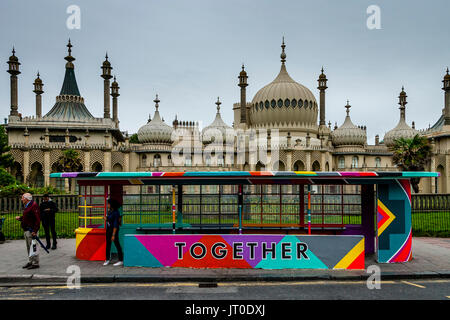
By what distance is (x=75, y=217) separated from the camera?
73.9 feet

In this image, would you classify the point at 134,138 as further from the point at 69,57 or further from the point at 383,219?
the point at 383,219

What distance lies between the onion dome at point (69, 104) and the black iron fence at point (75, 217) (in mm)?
33540

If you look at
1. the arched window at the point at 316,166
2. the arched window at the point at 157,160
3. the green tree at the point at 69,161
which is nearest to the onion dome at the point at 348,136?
the arched window at the point at 316,166

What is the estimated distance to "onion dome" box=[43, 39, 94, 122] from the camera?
186ft

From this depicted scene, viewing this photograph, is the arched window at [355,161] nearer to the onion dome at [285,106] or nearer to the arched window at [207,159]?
the onion dome at [285,106]

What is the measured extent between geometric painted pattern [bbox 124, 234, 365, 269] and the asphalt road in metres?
1.15

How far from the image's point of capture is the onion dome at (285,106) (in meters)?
60.7

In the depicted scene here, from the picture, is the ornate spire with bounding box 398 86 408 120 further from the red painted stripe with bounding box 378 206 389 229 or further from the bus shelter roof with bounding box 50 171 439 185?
the bus shelter roof with bounding box 50 171 439 185

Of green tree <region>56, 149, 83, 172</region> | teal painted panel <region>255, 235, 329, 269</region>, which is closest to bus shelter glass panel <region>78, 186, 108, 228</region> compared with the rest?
teal painted panel <region>255, 235, 329, 269</region>

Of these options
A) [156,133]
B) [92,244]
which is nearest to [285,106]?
[156,133]

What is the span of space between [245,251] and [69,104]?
2055 inches

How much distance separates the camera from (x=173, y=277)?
1058 cm
